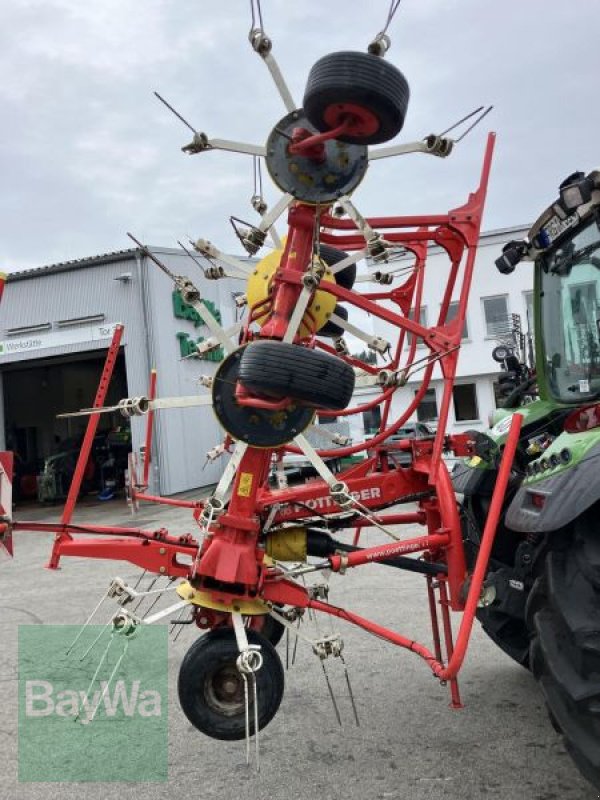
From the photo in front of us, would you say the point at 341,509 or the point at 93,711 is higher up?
the point at 341,509

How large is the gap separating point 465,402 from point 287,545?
15.9 metres

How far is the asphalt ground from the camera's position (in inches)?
105

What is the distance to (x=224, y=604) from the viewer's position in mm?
2645

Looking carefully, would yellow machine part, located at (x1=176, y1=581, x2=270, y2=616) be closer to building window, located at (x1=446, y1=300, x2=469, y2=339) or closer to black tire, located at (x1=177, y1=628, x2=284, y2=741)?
black tire, located at (x1=177, y1=628, x2=284, y2=741)

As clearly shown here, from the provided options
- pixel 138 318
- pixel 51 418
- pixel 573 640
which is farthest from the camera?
pixel 51 418

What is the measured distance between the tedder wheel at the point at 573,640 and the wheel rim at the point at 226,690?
1.09m

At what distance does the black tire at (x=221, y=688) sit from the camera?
2.52 m

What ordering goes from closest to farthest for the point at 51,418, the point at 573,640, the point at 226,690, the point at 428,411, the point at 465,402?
the point at 573,640, the point at 226,690, the point at 428,411, the point at 465,402, the point at 51,418

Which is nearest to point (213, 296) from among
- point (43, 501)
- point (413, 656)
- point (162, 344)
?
point (162, 344)

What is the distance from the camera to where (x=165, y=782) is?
110 inches

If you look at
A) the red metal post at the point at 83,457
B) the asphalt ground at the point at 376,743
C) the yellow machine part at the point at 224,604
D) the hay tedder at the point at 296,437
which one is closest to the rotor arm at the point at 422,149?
the hay tedder at the point at 296,437

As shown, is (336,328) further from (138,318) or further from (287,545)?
(138,318)

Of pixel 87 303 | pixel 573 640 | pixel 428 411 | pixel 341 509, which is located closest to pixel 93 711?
pixel 341 509

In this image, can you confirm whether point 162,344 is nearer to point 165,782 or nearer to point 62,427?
point 62,427
